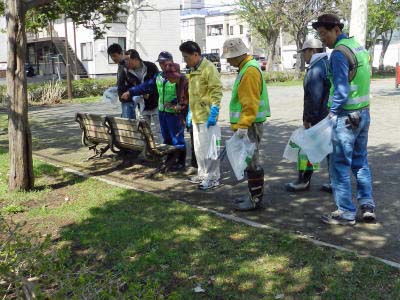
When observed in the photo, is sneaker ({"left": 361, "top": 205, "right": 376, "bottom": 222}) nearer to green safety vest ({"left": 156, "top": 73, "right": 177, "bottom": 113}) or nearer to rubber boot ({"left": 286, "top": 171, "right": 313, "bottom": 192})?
rubber boot ({"left": 286, "top": 171, "right": 313, "bottom": 192})

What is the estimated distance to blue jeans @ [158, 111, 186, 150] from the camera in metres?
7.23

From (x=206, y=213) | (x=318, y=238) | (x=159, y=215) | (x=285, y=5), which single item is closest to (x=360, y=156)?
(x=318, y=238)

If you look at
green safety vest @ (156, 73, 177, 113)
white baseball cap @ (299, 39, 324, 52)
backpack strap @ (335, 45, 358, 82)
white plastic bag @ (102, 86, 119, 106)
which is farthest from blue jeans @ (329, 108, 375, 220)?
white plastic bag @ (102, 86, 119, 106)

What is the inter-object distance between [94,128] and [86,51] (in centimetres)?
3189

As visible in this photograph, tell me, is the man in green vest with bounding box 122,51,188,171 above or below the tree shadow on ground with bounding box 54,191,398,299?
above

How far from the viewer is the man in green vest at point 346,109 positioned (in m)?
4.54

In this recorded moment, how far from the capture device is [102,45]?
37531 millimetres

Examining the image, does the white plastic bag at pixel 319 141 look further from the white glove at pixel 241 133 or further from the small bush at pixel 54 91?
the small bush at pixel 54 91

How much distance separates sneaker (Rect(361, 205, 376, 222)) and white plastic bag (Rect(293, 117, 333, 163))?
708mm

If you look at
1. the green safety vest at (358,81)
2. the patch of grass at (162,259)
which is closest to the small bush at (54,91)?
the patch of grass at (162,259)

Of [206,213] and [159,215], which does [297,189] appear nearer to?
[206,213]

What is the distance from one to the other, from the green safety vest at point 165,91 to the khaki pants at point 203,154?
34.6 inches

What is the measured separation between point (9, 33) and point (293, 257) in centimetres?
411

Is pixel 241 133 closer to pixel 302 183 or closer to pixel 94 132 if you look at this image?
pixel 302 183
